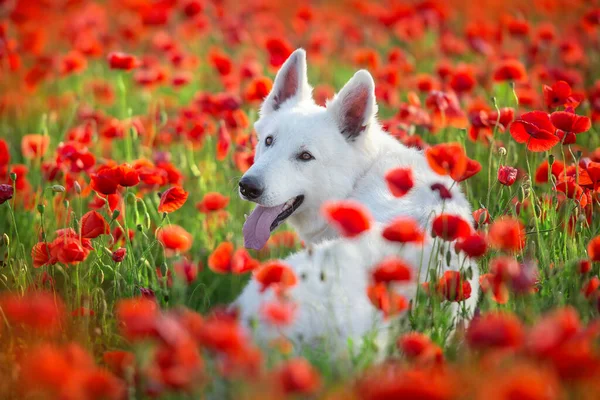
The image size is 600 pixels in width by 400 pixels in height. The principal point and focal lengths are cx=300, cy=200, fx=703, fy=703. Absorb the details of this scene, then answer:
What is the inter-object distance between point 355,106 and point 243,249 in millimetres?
1308

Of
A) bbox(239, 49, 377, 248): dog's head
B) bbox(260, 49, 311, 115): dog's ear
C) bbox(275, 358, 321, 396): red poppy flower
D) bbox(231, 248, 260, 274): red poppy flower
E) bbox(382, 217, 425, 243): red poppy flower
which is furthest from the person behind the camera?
bbox(260, 49, 311, 115): dog's ear

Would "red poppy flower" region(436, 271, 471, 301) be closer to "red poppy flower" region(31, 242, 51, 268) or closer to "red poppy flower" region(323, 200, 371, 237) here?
"red poppy flower" region(323, 200, 371, 237)

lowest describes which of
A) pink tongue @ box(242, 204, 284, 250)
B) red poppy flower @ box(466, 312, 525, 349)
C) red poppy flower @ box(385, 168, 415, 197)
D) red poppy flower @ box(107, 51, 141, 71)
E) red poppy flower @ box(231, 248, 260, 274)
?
pink tongue @ box(242, 204, 284, 250)

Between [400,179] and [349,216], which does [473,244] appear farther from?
[349,216]

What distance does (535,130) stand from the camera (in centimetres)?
315

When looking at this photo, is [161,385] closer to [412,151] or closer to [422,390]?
[422,390]

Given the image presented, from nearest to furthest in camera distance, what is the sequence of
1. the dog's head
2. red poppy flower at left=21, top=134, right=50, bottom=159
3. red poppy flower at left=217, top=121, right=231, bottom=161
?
1. the dog's head
2. red poppy flower at left=21, top=134, right=50, bottom=159
3. red poppy flower at left=217, top=121, right=231, bottom=161

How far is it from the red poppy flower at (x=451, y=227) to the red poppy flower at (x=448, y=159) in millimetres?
209

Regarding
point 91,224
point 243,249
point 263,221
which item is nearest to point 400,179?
point 243,249

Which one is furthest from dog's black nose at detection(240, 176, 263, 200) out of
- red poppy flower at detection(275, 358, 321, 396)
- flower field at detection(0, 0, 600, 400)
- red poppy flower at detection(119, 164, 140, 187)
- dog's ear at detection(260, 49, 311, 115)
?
red poppy flower at detection(275, 358, 321, 396)

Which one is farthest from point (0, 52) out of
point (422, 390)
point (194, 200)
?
point (422, 390)

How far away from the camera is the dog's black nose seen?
373 centimetres

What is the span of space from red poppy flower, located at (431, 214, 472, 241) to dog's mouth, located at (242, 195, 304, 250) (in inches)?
60.4

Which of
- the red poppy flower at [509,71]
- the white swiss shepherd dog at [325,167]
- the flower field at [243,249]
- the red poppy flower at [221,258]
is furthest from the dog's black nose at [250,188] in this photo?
the red poppy flower at [509,71]
